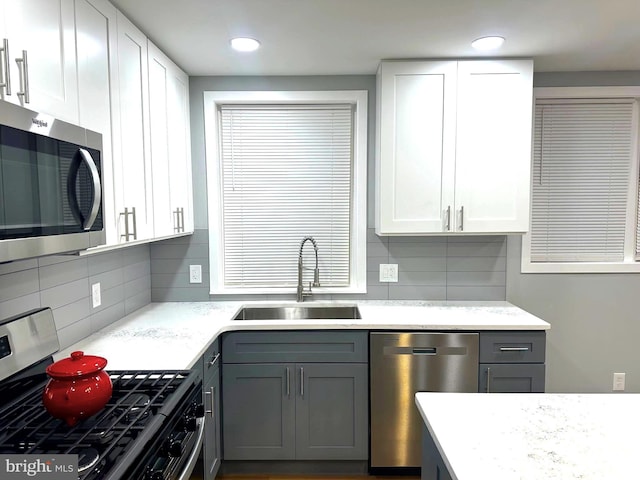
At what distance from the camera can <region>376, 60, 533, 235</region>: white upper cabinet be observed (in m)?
2.54

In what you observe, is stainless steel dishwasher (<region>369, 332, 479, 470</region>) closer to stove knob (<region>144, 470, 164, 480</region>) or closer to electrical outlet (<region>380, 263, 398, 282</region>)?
electrical outlet (<region>380, 263, 398, 282</region>)

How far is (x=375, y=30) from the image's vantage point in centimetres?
212

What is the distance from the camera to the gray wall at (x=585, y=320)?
116 inches

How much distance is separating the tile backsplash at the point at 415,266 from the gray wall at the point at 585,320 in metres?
0.15

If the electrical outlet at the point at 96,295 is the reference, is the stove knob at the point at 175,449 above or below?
below

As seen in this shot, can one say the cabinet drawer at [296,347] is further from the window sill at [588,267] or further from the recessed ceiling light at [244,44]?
the recessed ceiling light at [244,44]

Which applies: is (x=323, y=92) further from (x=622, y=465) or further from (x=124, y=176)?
(x=622, y=465)

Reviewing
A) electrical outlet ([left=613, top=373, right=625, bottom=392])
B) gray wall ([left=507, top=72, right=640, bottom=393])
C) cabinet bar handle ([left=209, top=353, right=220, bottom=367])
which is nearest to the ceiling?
gray wall ([left=507, top=72, right=640, bottom=393])

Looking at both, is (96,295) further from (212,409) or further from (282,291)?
(282,291)

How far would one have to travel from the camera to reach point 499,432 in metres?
1.17

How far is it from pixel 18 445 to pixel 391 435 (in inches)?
72.6

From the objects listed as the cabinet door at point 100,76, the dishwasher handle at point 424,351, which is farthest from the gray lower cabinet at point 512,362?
the cabinet door at point 100,76

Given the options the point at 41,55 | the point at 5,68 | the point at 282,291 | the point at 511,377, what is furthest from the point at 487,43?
the point at 5,68

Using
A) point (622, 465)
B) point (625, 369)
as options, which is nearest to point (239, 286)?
point (622, 465)
